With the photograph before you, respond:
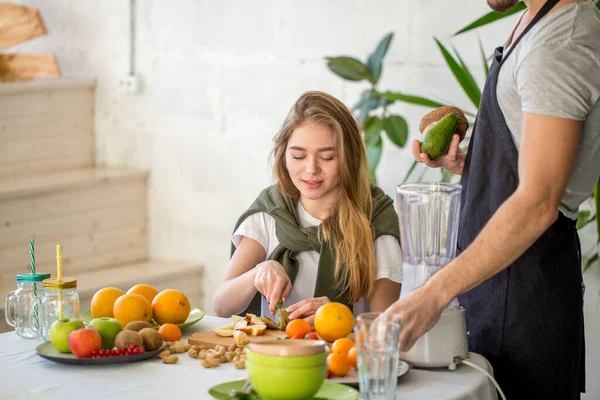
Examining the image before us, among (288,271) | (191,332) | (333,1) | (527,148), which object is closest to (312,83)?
(333,1)

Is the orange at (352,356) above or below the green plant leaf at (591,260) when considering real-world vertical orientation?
above

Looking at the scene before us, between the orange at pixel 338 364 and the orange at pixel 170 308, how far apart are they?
1.56 ft

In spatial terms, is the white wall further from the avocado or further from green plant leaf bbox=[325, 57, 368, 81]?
the avocado

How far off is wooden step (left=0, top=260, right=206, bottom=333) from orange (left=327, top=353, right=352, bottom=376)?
2329 mm

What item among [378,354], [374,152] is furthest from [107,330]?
[374,152]

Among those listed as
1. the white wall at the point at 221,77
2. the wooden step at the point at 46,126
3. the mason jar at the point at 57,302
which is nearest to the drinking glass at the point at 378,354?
the mason jar at the point at 57,302

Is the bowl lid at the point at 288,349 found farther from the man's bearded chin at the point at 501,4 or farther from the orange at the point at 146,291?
the man's bearded chin at the point at 501,4

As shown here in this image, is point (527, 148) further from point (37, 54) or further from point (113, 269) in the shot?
point (37, 54)

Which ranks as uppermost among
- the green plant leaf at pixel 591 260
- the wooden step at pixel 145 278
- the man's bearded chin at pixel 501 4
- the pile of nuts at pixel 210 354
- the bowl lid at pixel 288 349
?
the man's bearded chin at pixel 501 4

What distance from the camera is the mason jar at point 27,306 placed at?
1.90m

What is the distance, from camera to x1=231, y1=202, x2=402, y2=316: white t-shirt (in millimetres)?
2289

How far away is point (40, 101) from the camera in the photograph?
166 inches

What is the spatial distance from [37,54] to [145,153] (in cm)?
72

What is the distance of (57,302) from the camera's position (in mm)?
1877
